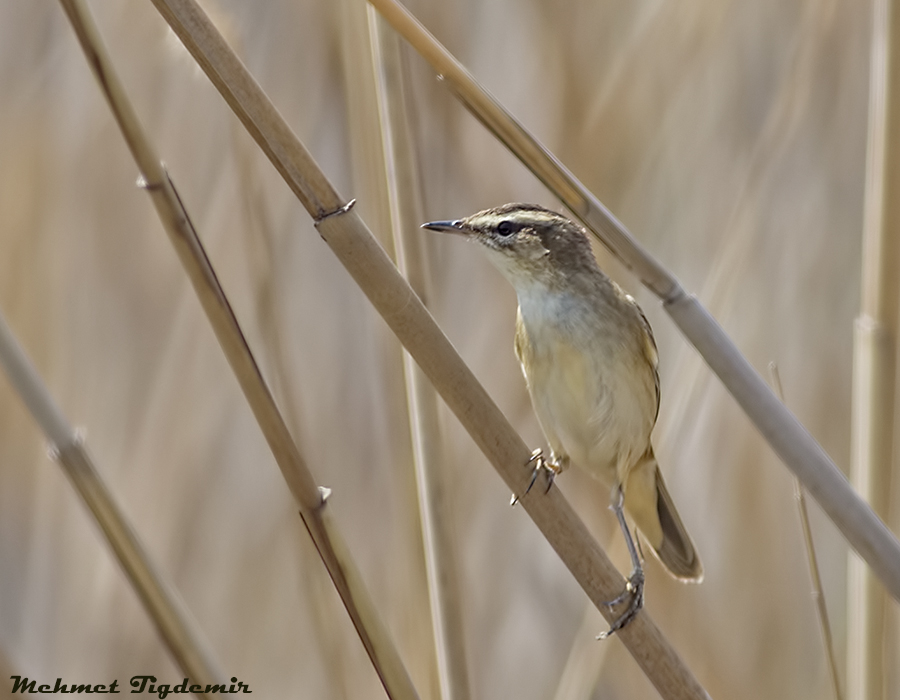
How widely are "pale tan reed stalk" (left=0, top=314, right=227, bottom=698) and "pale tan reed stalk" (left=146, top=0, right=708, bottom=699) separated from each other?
0.38 m

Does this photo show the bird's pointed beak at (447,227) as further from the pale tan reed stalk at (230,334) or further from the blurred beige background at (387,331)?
the pale tan reed stalk at (230,334)

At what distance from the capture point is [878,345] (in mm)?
1329

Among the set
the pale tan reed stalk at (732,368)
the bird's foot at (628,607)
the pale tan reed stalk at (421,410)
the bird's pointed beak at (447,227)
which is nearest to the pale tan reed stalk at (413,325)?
the bird's foot at (628,607)

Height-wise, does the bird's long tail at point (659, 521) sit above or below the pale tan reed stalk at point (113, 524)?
below

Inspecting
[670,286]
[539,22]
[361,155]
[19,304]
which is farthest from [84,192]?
[670,286]

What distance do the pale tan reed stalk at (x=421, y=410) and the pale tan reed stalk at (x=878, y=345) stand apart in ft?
1.97

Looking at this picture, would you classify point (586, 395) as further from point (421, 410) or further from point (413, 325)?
point (413, 325)

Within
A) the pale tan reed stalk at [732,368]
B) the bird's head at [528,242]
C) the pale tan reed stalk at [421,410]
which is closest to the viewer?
the pale tan reed stalk at [732,368]

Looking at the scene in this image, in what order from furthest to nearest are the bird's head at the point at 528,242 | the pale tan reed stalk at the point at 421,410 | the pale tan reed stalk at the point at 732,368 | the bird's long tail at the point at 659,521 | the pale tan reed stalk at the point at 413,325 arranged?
the bird's long tail at the point at 659,521 < the bird's head at the point at 528,242 < the pale tan reed stalk at the point at 421,410 < the pale tan reed stalk at the point at 732,368 < the pale tan reed stalk at the point at 413,325

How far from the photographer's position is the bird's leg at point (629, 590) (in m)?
1.18

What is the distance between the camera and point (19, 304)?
6.22ft

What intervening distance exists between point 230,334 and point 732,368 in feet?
1.82

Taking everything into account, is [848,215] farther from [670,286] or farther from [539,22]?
[670,286]

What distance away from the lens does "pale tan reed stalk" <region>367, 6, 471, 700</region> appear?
138 centimetres
